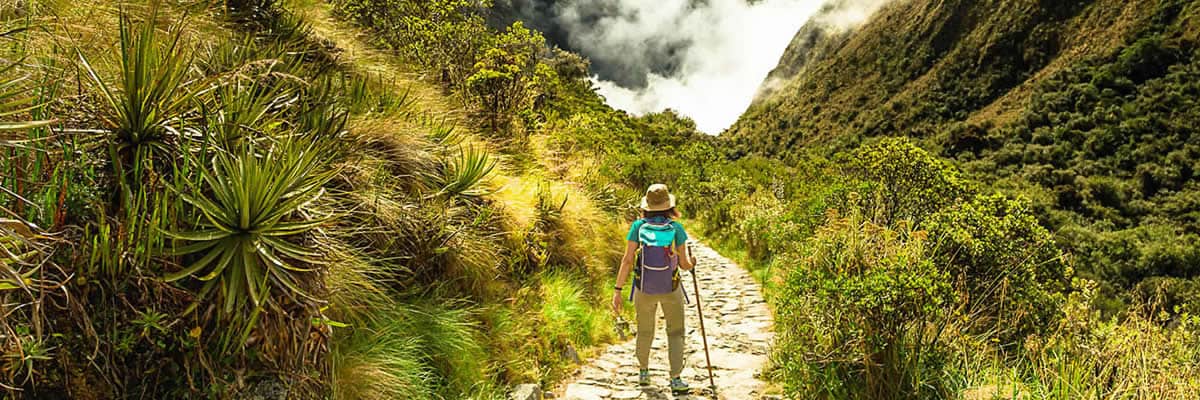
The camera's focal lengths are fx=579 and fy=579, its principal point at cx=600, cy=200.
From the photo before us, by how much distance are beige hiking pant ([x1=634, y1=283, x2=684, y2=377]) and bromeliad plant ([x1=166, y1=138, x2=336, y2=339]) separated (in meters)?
2.73

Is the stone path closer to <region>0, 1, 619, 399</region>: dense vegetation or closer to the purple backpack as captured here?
<region>0, 1, 619, 399</region>: dense vegetation

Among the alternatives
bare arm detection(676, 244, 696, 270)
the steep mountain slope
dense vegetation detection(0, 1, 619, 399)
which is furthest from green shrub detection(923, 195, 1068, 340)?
the steep mountain slope

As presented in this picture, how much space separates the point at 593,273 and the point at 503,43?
5.27 meters

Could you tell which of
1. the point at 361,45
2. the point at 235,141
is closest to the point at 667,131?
the point at 361,45

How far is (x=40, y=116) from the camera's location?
8.25ft

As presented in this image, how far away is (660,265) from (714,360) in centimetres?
180

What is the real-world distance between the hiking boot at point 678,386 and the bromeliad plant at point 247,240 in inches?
121

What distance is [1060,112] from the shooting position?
60812 millimetres

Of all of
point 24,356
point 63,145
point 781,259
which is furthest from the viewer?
point 781,259

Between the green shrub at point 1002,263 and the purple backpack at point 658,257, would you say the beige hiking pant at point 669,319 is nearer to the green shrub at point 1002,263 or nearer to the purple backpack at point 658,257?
the purple backpack at point 658,257

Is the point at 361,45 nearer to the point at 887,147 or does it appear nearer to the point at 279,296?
the point at 279,296

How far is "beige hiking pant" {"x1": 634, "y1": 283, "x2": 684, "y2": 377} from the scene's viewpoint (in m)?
4.78

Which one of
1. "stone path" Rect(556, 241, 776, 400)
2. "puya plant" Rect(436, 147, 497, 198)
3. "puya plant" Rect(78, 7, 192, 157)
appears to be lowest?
"stone path" Rect(556, 241, 776, 400)

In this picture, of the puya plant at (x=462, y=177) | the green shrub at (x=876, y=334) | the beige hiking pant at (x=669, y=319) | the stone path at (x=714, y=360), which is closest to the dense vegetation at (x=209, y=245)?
the puya plant at (x=462, y=177)
